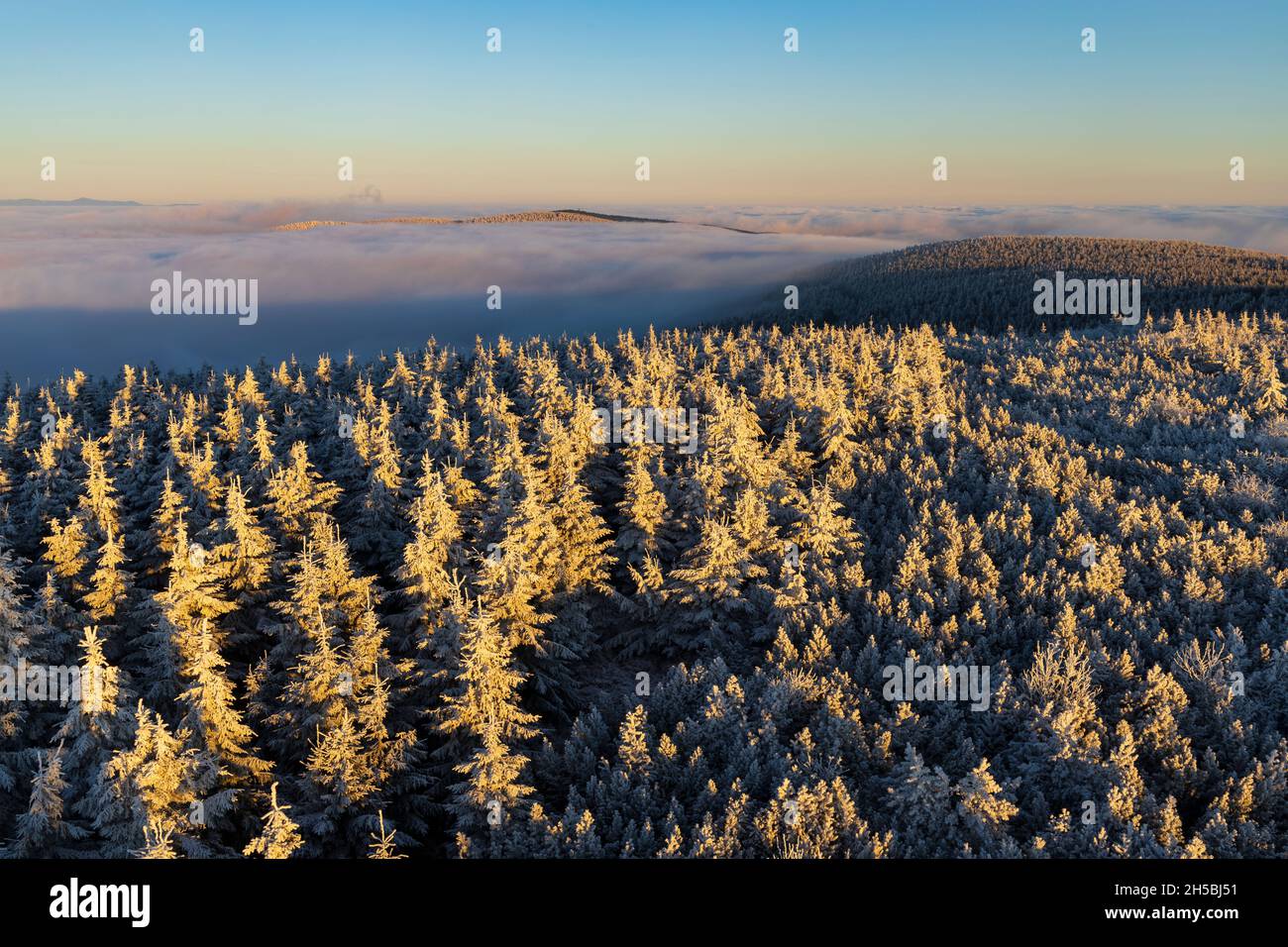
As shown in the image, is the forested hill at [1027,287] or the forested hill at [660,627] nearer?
the forested hill at [660,627]

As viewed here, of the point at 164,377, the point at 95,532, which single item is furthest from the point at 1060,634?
the point at 164,377

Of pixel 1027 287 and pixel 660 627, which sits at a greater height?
pixel 1027 287

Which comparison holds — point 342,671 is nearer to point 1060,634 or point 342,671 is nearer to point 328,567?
point 328,567

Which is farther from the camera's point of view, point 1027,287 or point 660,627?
point 1027,287

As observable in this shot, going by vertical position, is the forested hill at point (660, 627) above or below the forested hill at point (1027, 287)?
below
